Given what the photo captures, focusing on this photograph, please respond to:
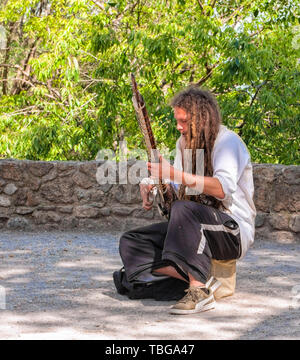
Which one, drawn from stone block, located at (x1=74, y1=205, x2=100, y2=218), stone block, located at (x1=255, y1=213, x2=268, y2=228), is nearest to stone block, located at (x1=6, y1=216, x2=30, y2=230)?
stone block, located at (x1=74, y1=205, x2=100, y2=218)

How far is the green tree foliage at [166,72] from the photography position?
872 centimetres

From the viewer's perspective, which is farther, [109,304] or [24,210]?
[24,210]

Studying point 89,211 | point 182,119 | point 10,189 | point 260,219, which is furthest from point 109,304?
point 10,189

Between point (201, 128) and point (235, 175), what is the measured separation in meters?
0.34

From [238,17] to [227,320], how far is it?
880 cm

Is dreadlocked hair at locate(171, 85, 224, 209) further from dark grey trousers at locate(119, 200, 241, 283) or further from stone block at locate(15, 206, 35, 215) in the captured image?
stone block at locate(15, 206, 35, 215)

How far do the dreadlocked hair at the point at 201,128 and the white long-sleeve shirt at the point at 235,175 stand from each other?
46 millimetres

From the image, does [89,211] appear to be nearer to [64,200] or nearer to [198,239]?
[64,200]

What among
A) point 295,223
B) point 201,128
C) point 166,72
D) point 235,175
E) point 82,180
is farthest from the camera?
point 166,72

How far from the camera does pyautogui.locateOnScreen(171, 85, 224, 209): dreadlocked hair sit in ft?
12.2

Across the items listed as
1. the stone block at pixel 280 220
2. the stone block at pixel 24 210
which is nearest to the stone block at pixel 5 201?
the stone block at pixel 24 210

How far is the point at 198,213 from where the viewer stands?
11.8ft

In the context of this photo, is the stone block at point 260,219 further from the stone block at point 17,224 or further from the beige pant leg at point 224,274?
the beige pant leg at point 224,274

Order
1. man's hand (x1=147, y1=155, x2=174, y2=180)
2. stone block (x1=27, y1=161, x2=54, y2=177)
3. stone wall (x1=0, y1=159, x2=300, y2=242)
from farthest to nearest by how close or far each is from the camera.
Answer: stone block (x1=27, y1=161, x2=54, y2=177), stone wall (x1=0, y1=159, x2=300, y2=242), man's hand (x1=147, y1=155, x2=174, y2=180)
